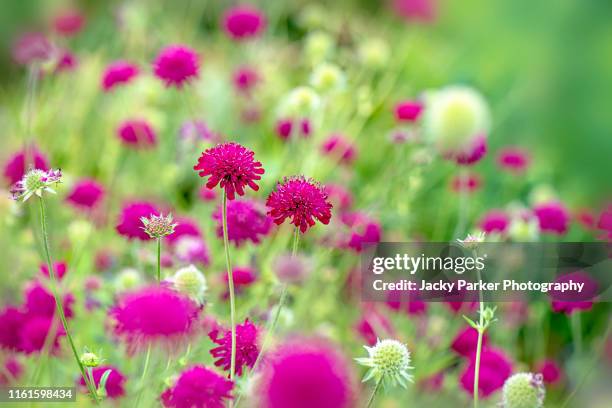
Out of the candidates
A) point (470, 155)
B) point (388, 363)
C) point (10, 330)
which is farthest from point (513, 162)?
point (10, 330)

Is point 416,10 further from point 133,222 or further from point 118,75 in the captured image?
point 133,222

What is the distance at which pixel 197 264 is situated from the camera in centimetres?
100

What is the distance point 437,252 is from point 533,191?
1.95 ft

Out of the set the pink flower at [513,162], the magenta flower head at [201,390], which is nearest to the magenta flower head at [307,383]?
the magenta flower head at [201,390]

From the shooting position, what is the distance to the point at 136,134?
4.49 feet

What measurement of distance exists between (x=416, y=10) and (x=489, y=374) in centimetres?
198

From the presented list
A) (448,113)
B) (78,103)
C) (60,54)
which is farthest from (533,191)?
(78,103)

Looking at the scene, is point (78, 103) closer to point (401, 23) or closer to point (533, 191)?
point (533, 191)

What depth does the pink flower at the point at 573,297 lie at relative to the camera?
2.97 feet

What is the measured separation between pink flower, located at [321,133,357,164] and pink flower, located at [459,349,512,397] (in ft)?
1.93

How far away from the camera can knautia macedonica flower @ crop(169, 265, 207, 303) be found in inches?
29.3

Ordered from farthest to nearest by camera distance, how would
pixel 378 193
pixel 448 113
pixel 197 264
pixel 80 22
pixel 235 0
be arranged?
pixel 235 0
pixel 80 22
pixel 378 193
pixel 448 113
pixel 197 264

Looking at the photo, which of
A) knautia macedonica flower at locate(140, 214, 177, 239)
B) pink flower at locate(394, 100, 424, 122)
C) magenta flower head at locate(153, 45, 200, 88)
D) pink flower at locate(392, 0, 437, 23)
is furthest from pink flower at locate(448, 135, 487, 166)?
pink flower at locate(392, 0, 437, 23)

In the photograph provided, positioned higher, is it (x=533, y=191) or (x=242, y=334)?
(x=533, y=191)
